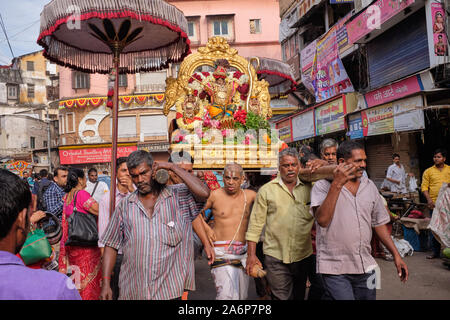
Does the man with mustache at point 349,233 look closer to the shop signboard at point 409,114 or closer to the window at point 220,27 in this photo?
the shop signboard at point 409,114

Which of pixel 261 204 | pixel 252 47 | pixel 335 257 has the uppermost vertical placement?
pixel 252 47

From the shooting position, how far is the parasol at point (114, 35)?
4215mm

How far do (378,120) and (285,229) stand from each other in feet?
31.3

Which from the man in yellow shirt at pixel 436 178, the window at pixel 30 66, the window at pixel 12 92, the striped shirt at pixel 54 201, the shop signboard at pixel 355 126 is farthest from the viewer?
the window at pixel 30 66

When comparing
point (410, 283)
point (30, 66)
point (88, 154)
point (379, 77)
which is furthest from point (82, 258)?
point (30, 66)

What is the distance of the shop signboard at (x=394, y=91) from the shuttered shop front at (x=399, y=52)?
494mm

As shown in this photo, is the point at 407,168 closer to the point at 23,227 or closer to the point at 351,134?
the point at 351,134

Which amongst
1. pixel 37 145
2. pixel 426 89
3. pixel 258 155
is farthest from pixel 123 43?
pixel 37 145

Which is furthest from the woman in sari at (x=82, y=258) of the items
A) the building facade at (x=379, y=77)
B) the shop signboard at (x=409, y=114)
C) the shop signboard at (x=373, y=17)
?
the shop signboard at (x=373, y=17)

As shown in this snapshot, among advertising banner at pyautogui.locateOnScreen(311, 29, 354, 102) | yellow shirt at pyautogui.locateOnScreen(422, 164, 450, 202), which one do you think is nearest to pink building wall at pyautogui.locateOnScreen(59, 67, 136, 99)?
advertising banner at pyautogui.locateOnScreen(311, 29, 354, 102)

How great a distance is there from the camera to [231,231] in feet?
12.6

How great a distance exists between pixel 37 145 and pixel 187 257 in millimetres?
37054

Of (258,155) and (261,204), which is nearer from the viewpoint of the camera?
(261,204)
